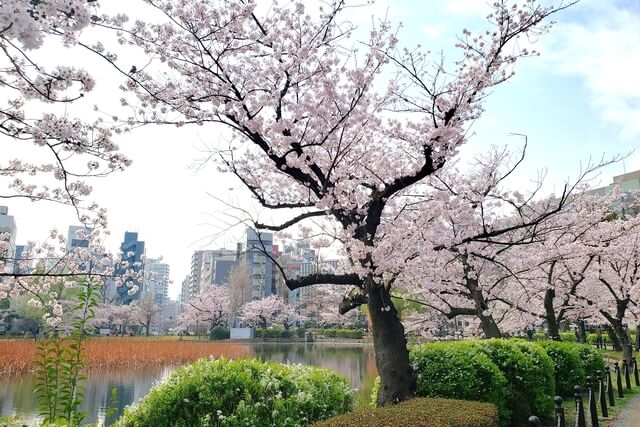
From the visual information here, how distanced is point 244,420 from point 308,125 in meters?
4.74

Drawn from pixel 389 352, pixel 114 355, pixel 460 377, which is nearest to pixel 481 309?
pixel 460 377

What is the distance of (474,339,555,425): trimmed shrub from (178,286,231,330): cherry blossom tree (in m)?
50.1

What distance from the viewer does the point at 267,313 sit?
53.9 meters

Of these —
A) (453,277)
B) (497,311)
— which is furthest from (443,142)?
(497,311)

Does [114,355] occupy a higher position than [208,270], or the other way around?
[208,270]

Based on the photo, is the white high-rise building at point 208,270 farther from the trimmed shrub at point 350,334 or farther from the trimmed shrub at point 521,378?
the trimmed shrub at point 521,378

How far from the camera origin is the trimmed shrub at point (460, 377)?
6.37 metres

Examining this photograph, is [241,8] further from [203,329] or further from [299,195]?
[203,329]

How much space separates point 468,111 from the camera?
654 centimetres

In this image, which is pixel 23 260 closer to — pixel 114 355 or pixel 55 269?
pixel 55 269

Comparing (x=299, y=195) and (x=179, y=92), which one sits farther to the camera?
(x=299, y=195)

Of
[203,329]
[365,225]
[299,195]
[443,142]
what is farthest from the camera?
[203,329]

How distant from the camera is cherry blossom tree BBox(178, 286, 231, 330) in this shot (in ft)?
182

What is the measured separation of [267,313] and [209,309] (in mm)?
8311
